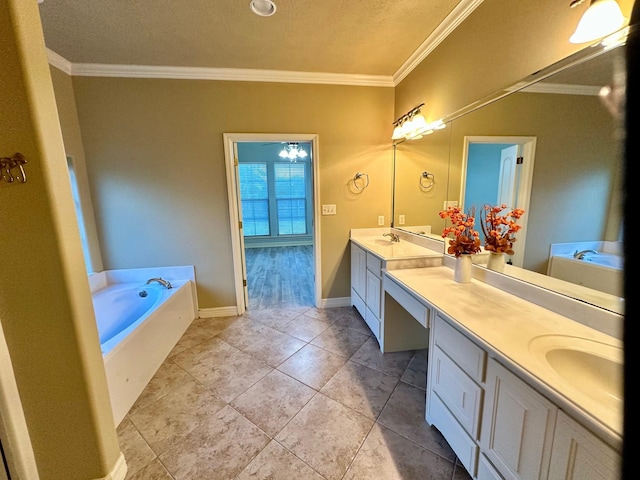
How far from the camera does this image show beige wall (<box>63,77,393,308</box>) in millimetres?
2504

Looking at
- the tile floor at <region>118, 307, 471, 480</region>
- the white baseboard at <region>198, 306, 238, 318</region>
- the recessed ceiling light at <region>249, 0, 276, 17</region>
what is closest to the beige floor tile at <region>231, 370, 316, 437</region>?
the tile floor at <region>118, 307, 471, 480</region>

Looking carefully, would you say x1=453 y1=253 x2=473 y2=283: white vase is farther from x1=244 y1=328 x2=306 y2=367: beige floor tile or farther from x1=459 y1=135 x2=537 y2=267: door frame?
x1=244 y1=328 x2=306 y2=367: beige floor tile

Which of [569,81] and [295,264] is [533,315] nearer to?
[569,81]

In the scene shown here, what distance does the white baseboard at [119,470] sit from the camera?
1.24 m

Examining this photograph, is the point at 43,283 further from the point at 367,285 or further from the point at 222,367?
the point at 367,285

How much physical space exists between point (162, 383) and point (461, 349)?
6.66 ft

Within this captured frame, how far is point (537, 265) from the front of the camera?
1366mm

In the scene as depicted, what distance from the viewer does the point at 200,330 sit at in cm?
265

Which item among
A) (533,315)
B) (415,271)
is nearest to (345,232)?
(415,271)

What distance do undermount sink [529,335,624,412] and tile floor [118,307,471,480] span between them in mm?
758

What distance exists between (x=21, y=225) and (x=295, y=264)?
4.09m

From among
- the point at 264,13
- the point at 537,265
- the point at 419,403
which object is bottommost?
the point at 419,403

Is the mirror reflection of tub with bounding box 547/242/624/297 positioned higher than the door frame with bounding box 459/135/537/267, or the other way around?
the door frame with bounding box 459/135/537/267

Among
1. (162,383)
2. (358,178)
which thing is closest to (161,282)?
(162,383)
